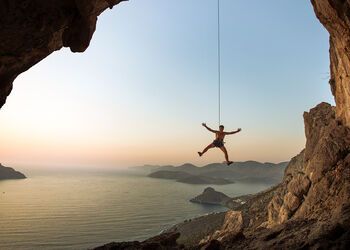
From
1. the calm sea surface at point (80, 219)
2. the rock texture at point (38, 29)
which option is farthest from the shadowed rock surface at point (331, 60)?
the calm sea surface at point (80, 219)

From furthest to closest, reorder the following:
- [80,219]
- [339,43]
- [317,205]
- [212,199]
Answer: [212,199]
[80,219]
[317,205]
[339,43]

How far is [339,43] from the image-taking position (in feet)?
54.2

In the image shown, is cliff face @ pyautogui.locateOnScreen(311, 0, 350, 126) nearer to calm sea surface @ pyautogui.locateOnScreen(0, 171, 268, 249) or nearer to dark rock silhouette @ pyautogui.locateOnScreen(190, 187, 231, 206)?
calm sea surface @ pyautogui.locateOnScreen(0, 171, 268, 249)

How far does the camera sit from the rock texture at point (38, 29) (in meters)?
12.9

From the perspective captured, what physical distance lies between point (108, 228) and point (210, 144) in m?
102

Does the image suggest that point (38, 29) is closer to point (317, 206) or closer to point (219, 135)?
point (219, 135)

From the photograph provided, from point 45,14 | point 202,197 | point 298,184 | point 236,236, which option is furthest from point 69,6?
point 202,197

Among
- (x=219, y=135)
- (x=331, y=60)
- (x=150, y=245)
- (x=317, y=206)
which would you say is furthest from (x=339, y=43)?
(x=150, y=245)

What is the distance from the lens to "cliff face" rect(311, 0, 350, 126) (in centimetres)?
1418

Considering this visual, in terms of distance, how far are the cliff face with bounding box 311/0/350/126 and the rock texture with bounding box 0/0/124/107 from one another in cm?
1084

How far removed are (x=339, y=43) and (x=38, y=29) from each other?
49.9 feet

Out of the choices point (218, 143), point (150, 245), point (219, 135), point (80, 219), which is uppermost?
point (219, 135)

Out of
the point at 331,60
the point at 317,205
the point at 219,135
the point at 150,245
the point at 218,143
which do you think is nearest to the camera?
the point at 150,245

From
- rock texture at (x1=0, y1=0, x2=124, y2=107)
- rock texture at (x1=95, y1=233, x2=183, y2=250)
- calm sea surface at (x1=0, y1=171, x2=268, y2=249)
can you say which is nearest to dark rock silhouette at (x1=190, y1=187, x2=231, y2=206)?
calm sea surface at (x1=0, y1=171, x2=268, y2=249)
